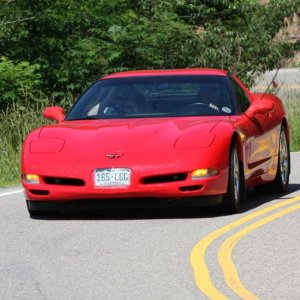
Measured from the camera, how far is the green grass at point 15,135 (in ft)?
55.9

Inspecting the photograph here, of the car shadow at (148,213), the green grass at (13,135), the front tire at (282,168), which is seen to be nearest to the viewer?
the car shadow at (148,213)

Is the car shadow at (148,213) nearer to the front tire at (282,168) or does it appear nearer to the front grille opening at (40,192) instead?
the front grille opening at (40,192)

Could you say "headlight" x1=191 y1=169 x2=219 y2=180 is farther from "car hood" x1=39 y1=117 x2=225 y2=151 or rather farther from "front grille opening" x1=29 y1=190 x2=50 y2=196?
"front grille opening" x1=29 y1=190 x2=50 y2=196

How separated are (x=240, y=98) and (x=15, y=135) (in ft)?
23.1

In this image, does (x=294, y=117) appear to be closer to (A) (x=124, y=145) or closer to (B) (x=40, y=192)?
(A) (x=124, y=145)

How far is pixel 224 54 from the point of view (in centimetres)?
2705

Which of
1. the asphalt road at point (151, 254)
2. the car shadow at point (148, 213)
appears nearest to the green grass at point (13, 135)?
the asphalt road at point (151, 254)

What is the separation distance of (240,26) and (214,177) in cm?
1891

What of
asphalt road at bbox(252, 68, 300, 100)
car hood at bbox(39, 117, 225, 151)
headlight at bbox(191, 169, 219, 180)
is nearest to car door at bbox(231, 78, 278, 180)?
car hood at bbox(39, 117, 225, 151)

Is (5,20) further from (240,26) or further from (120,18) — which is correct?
(240,26)

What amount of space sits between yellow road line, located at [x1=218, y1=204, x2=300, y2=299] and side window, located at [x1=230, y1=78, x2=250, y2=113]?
1327 mm

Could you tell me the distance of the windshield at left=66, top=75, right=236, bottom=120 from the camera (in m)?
12.6

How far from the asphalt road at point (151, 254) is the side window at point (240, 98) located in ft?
3.25

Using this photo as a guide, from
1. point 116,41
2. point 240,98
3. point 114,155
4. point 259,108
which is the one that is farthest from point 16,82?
point 114,155
